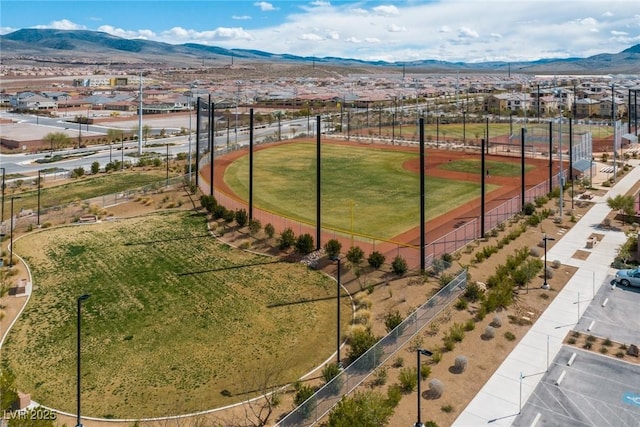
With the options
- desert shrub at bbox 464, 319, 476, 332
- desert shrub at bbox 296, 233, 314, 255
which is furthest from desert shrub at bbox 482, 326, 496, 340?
desert shrub at bbox 296, 233, 314, 255

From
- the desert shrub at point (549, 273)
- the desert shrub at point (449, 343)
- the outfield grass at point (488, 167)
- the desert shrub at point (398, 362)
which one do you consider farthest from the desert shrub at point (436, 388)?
the outfield grass at point (488, 167)

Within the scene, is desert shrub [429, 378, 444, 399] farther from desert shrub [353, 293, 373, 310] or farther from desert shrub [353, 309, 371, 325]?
desert shrub [353, 293, 373, 310]

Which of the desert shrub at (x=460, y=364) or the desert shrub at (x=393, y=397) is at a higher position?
the desert shrub at (x=460, y=364)

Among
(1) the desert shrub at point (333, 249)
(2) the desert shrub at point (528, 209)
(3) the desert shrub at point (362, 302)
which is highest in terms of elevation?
(2) the desert shrub at point (528, 209)

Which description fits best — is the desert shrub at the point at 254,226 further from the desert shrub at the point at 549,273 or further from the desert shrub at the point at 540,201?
the desert shrub at the point at 540,201

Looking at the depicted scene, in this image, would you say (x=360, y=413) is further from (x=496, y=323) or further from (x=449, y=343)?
(x=496, y=323)

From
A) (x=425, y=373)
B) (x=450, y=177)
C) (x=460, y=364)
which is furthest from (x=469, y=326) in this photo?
(x=450, y=177)
